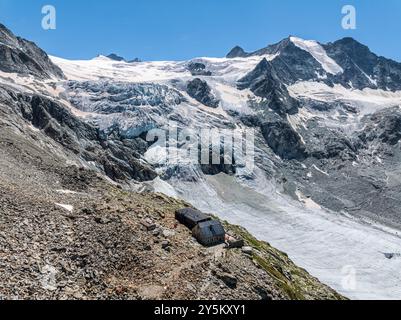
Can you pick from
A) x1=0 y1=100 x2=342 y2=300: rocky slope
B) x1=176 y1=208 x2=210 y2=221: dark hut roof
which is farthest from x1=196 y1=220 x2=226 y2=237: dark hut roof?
x1=176 y1=208 x2=210 y2=221: dark hut roof

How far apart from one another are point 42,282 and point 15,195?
16.8 m

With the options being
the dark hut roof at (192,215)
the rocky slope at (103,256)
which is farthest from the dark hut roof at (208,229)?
the dark hut roof at (192,215)

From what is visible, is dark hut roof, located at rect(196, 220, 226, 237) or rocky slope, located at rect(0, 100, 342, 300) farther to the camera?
dark hut roof, located at rect(196, 220, 226, 237)

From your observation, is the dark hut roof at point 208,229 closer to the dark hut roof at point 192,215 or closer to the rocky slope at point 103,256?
the rocky slope at point 103,256

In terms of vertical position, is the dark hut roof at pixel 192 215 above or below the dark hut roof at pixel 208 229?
above

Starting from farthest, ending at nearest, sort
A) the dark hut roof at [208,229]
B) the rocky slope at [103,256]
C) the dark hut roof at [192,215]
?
the dark hut roof at [192,215] → the dark hut roof at [208,229] → the rocky slope at [103,256]

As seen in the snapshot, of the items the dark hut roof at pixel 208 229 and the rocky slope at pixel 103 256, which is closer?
the rocky slope at pixel 103 256

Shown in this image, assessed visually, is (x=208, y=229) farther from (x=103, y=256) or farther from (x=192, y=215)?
(x=103, y=256)

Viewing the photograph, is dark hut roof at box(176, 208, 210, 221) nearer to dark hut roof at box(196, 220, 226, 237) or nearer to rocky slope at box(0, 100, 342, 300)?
rocky slope at box(0, 100, 342, 300)

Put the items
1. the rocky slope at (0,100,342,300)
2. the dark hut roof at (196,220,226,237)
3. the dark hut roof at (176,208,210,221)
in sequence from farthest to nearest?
the dark hut roof at (176,208,210,221), the dark hut roof at (196,220,226,237), the rocky slope at (0,100,342,300)

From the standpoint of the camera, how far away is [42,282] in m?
41.2
